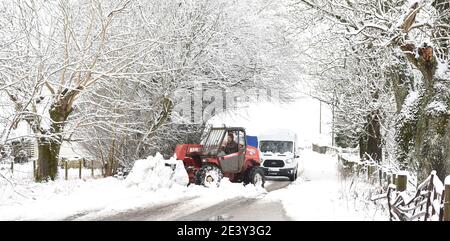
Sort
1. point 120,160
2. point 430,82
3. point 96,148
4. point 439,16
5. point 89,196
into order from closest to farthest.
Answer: point 439,16, point 430,82, point 89,196, point 120,160, point 96,148

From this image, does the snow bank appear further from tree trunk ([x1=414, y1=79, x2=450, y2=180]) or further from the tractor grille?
tree trunk ([x1=414, y1=79, x2=450, y2=180])

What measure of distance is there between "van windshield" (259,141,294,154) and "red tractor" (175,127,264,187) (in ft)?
15.9

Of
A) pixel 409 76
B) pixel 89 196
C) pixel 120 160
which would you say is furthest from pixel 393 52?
pixel 120 160

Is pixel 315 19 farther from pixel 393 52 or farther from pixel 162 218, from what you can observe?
pixel 162 218

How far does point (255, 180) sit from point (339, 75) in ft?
19.5

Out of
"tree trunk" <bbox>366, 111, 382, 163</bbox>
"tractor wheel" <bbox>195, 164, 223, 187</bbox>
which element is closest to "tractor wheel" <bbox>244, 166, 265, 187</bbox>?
"tractor wheel" <bbox>195, 164, 223, 187</bbox>

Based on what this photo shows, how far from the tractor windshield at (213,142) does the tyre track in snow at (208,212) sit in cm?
322

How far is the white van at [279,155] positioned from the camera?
20812 mm

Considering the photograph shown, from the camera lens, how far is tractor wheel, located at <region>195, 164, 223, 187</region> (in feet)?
49.4

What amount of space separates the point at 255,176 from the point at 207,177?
2.37 metres

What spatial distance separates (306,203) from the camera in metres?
12.4

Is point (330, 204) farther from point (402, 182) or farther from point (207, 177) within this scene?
point (207, 177)

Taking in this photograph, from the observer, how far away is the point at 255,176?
16.9 meters

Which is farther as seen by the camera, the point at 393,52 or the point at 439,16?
the point at 393,52
